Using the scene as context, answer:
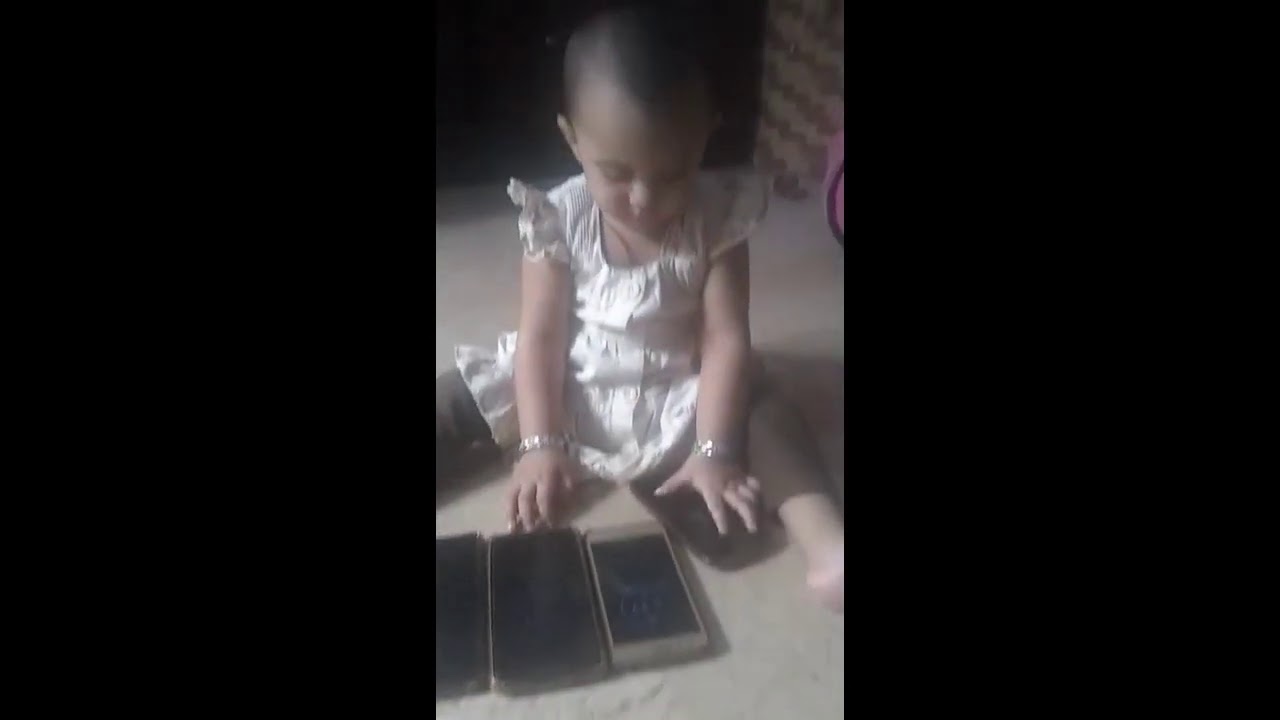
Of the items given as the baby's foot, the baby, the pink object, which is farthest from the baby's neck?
the baby's foot

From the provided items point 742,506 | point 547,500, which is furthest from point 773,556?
point 547,500

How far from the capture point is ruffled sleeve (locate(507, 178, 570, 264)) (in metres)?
0.57

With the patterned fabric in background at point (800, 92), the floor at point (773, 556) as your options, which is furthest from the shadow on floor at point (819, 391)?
the patterned fabric in background at point (800, 92)

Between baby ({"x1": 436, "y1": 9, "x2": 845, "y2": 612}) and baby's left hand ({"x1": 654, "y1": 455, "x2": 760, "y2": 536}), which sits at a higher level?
baby ({"x1": 436, "y1": 9, "x2": 845, "y2": 612})

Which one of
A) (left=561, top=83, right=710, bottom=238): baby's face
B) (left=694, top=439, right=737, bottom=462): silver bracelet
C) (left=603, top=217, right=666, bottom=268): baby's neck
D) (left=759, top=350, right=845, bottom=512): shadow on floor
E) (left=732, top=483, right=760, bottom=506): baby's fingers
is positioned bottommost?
(left=732, top=483, right=760, bottom=506): baby's fingers

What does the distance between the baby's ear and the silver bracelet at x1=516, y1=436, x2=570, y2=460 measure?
179mm

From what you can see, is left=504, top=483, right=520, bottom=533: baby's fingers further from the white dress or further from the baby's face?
the baby's face

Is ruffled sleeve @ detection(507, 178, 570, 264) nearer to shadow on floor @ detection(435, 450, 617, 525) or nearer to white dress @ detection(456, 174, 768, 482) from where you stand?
white dress @ detection(456, 174, 768, 482)

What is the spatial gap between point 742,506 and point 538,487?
13cm

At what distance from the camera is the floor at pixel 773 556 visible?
0.52 meters

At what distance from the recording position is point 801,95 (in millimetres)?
590

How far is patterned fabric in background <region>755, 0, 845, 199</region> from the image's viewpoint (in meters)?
0.58

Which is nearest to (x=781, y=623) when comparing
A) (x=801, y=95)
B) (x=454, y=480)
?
(x=454, y=480)

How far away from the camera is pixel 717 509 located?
1.89 ft
